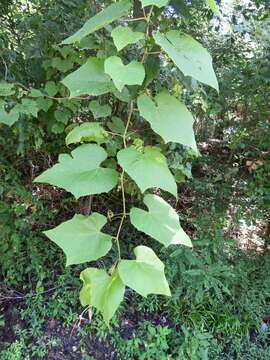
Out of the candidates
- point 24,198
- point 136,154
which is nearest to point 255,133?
point 24,198

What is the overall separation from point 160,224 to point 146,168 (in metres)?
0.11

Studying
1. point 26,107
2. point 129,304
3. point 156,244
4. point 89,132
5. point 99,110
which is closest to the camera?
point 89,132

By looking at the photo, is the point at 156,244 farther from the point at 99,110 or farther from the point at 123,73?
the point at 123,73

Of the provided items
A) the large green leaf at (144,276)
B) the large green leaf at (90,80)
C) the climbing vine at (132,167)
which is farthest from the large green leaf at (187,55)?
the large green leaf at (144,276)

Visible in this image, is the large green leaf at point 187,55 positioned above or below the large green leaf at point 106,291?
above

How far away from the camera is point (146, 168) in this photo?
2.28 feet

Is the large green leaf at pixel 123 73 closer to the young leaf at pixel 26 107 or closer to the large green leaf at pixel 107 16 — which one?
the large green leaf at pixel 107 16

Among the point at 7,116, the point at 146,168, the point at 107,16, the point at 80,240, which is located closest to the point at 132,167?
the point at 146,168

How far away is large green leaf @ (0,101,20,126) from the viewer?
45.0 inches

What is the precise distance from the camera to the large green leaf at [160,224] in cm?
70

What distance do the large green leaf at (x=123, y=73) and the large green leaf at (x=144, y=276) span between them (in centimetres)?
32

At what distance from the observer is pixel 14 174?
207cm

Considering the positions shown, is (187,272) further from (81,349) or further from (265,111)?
(265,111)

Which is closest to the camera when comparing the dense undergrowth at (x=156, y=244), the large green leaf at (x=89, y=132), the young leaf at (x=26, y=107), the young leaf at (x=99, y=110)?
the large green leaf at (x=89, y=132)
